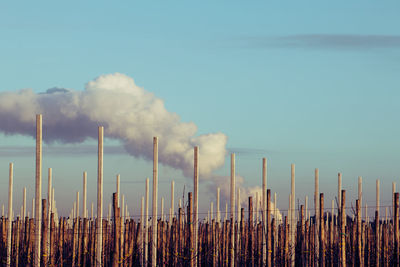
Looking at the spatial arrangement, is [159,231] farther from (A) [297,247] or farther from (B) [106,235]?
(A) [297,247]

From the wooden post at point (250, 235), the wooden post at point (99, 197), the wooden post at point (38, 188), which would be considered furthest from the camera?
the wooden post at point (250, 235)

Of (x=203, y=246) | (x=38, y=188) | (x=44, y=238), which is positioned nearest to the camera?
(x=38, y=188)

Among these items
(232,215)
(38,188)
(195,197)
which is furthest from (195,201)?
(38,188)

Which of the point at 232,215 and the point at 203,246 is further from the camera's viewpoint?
the point at 203,246

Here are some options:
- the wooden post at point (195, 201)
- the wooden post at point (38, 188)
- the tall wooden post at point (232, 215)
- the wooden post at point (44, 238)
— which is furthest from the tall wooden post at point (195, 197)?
the wooden post at point (38, 188)

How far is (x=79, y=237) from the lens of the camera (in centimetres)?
2691

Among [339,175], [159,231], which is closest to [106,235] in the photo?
[159,231]

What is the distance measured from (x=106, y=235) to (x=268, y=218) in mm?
6590

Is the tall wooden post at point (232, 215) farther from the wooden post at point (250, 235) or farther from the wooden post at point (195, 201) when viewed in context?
the wooden post at point (195, 201)

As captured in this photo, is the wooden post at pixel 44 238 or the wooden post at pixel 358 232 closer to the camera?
the wooden post at pixel 44 238

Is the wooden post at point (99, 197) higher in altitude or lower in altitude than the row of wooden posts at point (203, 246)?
higher

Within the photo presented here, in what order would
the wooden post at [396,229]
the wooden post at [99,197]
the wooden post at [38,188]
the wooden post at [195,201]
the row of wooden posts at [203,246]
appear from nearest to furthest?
the wooden post at [38,188]
the wooden post at [99,197]
the wooden post at [195,201]
the row of wooden posts at [203,246]
the wooden post at [396,229]

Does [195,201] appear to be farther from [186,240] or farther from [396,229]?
[396,229]

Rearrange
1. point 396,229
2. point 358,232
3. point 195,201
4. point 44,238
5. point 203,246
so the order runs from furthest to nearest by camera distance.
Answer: point 203,246, point 396,229, point 358,232, point 195,201, point 44,238
